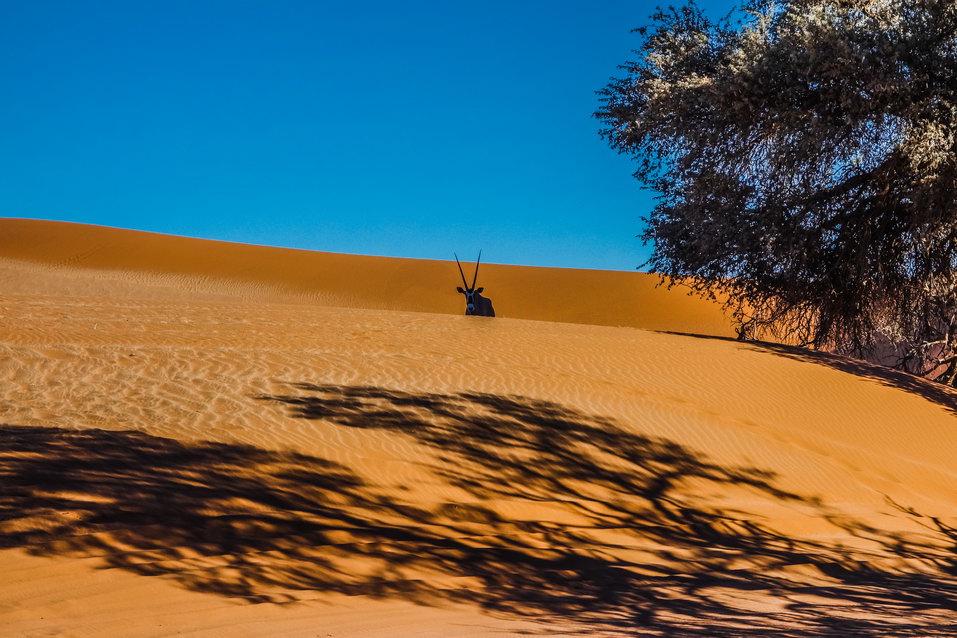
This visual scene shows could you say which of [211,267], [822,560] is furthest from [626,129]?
[211,267]

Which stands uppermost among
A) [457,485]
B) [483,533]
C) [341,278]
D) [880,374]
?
[341,278]

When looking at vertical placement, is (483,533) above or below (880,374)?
below

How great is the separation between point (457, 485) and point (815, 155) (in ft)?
30.0

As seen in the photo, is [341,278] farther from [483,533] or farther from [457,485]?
[483,533]

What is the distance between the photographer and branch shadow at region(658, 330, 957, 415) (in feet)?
46.1

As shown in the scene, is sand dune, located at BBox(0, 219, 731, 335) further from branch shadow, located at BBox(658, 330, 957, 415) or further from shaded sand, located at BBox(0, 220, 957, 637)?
shaded sand, located at BBox(0, 220, 957, 637)

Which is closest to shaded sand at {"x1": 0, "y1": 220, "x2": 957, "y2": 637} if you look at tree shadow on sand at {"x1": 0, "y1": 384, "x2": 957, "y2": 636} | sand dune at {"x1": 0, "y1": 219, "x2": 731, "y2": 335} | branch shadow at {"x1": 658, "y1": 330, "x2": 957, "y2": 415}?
tree shadow on sand at {"x1": 0, "y1": 384, "x2": 957, "y2": 636}

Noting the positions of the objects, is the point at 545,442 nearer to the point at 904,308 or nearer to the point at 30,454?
the point at 30,454

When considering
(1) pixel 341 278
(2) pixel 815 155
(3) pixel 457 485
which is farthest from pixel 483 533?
(1) pixel 341 278

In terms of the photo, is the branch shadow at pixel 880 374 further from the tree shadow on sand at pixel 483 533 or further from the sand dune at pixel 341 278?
the sand dune at pixel 341 278

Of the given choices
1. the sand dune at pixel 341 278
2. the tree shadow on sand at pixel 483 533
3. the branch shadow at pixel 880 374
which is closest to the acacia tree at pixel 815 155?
the branch shadow at pixel 880 374

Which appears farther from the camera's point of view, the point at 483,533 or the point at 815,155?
the point at 815,155

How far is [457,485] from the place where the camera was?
321 inches

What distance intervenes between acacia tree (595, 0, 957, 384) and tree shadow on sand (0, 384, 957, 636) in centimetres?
644
